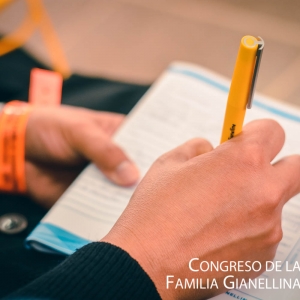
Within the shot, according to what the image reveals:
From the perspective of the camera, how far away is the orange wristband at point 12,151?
562 mm

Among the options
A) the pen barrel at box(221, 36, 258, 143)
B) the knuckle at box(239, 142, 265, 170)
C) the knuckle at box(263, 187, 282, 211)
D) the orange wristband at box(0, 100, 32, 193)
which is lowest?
the orange wristband at box(0, 100, 32, 193)

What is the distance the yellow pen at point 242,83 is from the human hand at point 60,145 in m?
0.18

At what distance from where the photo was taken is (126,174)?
0.49 m

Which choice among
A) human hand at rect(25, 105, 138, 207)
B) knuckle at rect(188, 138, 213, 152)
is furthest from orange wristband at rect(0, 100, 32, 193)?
knuckle at rect(188, 138, 213, 152)

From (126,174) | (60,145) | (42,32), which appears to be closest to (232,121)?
(126,174)

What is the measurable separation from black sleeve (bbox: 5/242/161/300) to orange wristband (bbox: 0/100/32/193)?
237 millimetres

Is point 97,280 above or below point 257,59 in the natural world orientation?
below

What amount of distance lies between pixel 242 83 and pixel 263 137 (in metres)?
0.07

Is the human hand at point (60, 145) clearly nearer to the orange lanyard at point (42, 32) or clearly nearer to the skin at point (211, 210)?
the skin at point (211, 210)

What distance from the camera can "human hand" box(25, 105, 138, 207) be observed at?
1.78 ft

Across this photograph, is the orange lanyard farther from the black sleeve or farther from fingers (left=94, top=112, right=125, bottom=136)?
the black sleeve

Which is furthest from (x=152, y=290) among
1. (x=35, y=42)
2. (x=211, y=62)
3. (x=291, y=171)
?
(x=35, y=42)

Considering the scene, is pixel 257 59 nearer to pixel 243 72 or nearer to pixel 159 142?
pixel 243 72

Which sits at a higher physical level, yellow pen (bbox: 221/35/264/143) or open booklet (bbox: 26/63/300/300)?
yellow pen (bbox: 221/35/264/143)
